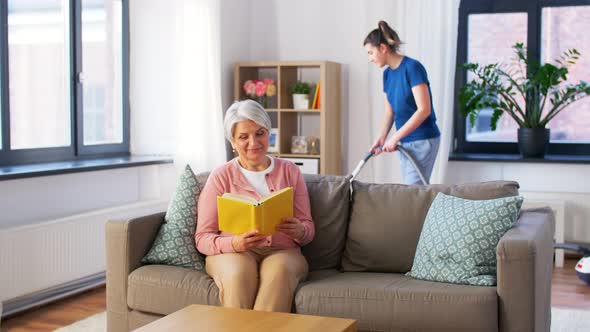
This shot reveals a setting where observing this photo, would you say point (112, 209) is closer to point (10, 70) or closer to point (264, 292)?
point (10, 70)

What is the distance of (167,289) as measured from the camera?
10.3 ft

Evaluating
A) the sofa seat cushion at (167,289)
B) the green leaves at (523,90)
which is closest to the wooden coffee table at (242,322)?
the sofa seat cushion at (167,289)

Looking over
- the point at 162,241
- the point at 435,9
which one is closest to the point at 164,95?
the point at 435,9

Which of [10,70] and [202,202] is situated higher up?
[10,70]

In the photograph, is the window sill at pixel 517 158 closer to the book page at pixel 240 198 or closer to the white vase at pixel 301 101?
the white vase at pixel 301 101

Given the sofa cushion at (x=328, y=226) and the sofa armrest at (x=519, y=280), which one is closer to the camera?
the sofa armrest at (x=519, y=280)

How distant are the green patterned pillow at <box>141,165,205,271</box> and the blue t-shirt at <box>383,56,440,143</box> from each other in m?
1.48

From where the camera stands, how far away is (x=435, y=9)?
5684mm

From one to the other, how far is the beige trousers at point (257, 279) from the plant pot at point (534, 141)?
3081 mm

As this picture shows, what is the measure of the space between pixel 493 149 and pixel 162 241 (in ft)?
11.3

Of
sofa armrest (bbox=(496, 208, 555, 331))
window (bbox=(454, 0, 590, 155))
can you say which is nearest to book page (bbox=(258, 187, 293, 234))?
sofa armrest (bbox=(496, 208, 555, 331))

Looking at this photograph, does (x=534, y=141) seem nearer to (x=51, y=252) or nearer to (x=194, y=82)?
(x=194, y=82)

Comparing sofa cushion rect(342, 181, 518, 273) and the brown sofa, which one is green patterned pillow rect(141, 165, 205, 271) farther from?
sofa cushion rect(342, 181, 518, 273)

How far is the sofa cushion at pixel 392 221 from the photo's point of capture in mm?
3291
